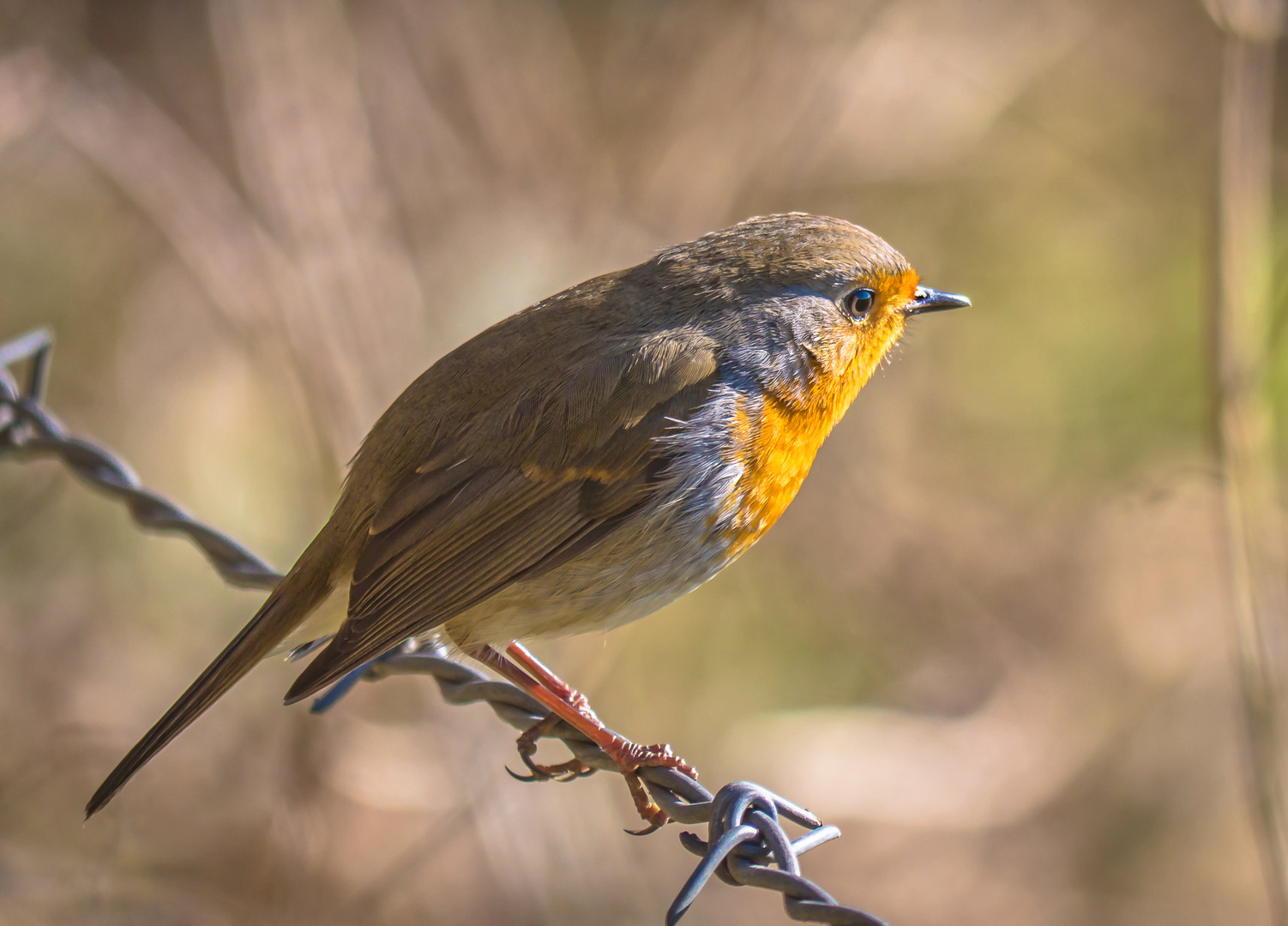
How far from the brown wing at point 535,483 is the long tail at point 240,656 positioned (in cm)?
14

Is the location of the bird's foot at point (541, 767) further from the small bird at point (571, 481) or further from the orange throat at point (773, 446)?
the orange throat at point (773, 446)

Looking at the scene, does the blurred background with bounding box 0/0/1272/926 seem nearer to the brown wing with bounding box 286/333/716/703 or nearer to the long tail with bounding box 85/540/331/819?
the long tail with bounding box 85/540/331/819

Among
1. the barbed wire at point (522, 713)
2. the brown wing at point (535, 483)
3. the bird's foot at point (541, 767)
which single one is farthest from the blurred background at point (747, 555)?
the brown wing at point (535, 483)

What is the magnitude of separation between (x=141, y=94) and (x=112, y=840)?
397 centimetres

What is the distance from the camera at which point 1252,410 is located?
3.50 meters

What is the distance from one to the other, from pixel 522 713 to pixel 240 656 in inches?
27.3

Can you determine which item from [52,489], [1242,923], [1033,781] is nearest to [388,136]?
[52,489]

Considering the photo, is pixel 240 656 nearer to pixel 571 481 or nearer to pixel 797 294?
pixel 571 481

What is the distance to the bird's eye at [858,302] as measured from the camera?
2939mm

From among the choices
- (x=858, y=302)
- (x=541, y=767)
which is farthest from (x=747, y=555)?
(x=541, y=767)

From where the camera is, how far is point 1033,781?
4.94 meters

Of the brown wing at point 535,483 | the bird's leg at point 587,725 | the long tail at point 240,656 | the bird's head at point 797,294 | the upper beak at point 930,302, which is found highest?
the upper beak at point 930,302

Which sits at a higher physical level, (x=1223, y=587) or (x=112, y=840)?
(x=1223, y=587)

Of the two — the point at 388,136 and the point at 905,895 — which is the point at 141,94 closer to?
the point at 388,136
